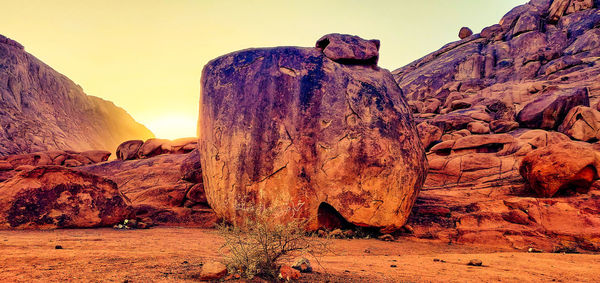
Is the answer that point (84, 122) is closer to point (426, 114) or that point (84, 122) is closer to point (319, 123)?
point (426, 114)

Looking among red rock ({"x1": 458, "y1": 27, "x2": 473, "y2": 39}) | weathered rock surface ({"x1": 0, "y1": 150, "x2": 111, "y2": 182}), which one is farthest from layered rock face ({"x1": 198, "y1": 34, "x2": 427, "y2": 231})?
red rock ({"x1": 458, "y1": 27, "x2": 473, "y2": 39})

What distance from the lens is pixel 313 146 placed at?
646 cm

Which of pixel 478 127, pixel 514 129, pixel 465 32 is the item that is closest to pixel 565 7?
pixel 465 32

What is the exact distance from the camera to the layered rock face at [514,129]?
6355mm

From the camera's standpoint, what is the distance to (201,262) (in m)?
3.41

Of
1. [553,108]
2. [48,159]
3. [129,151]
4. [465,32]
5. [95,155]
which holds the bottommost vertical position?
[48,159]

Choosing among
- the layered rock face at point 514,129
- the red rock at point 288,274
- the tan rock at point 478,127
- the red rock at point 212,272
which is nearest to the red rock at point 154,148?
the layered rock face at point 514,129

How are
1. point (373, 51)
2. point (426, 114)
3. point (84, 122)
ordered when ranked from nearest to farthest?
point (373, 51)
point (426, 114)
point (84, 122)

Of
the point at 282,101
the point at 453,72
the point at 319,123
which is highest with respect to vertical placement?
the point at 453,72

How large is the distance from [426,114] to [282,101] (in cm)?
1997

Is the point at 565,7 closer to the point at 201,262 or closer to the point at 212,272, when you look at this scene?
the point at 201,262

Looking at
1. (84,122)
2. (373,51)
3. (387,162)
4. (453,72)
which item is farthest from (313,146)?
(84,122)

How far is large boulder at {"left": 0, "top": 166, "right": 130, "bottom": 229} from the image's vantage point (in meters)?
5.50

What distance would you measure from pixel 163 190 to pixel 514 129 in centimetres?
1722
